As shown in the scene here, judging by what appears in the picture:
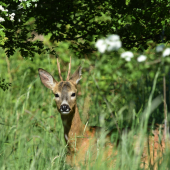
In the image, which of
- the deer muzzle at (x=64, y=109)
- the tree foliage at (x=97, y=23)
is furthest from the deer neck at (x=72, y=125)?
the tree foliage at (x=97, y=23)

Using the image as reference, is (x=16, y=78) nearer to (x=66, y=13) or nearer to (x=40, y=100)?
(x=40, y=100)

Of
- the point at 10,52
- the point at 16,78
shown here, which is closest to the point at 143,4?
the point at 10,52

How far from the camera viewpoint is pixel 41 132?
166 inches

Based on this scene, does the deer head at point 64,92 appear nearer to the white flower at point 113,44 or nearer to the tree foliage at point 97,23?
the tree foliage at point 97,23

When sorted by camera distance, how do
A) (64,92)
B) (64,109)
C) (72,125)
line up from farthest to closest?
(64,92) < (72,125) < (64,109)

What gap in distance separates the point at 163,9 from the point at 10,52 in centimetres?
190

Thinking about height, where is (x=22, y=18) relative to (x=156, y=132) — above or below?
above

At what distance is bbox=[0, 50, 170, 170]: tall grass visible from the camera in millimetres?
2389

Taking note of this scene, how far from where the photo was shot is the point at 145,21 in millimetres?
3877

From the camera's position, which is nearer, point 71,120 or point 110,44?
point 110,44

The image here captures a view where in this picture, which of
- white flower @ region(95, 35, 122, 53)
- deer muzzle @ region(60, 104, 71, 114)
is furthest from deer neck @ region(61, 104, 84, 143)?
white flower @ region(95, 35, 122, 53)

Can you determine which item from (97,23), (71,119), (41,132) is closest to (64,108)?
(71,119)

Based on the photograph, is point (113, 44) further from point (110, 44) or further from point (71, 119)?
point (71, 119)

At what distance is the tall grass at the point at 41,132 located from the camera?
94.0 inches
